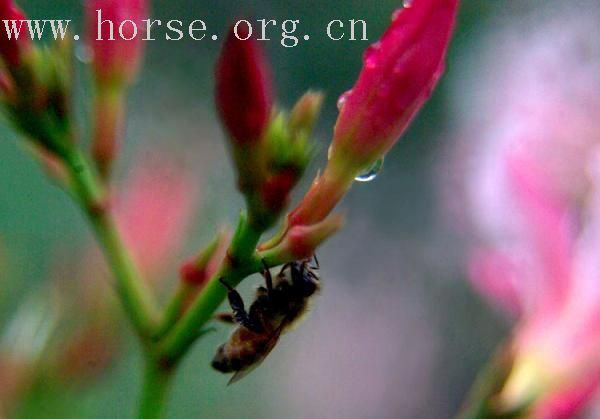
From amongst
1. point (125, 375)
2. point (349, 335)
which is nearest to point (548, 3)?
point (125, 375)

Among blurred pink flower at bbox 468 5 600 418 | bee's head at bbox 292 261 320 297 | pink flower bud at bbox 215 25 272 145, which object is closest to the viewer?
pink flower bud at bbox 215 25 272 145

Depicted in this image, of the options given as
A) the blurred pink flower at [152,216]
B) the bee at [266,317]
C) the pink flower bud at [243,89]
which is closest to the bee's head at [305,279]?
the bee at [266,317]

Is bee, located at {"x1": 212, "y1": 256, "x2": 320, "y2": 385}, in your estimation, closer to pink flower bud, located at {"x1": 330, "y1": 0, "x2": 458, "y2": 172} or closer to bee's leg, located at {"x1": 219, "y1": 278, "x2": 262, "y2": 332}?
bee's leg, located at {"x1": 219, "y1": 278, "x2": 262, "y2": 332}

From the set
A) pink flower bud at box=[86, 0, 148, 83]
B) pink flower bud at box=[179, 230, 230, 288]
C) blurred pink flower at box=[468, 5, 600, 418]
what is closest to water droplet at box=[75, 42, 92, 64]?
pink flower bud at box=[86, 0, 148, 83]

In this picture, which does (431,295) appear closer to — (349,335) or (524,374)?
(349,335)

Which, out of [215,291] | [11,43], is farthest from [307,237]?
[11,43]
